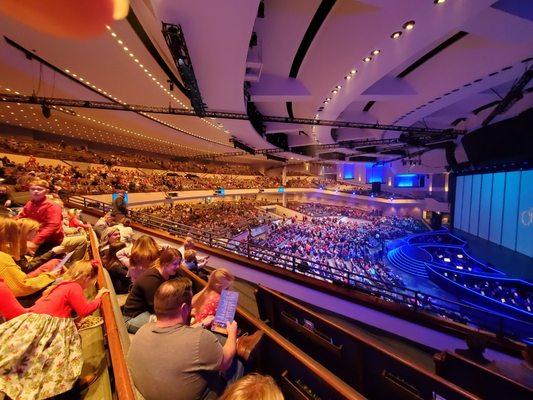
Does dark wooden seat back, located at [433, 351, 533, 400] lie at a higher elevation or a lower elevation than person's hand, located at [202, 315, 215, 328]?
lower

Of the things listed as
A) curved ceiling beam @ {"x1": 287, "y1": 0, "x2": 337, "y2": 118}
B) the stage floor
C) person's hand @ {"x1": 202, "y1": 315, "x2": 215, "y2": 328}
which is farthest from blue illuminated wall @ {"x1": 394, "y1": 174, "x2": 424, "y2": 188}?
person's hand @ {"x1": 202, "y1": 315, "x2": 215, "y2": 328}

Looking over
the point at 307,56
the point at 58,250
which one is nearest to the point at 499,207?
the point at 307,56

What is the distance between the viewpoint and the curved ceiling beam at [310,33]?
4557 mm

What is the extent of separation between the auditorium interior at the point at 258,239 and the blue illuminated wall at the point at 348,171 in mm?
17313

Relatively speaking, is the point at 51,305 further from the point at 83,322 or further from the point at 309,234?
the point at 309,234

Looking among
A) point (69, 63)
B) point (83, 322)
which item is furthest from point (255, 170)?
point (83, 322)

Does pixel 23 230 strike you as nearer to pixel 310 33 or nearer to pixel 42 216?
pixel 42 216

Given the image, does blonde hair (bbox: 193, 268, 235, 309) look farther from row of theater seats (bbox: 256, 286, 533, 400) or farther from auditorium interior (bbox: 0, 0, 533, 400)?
row of theater seats (bbox: 256, 286, 533, 400)

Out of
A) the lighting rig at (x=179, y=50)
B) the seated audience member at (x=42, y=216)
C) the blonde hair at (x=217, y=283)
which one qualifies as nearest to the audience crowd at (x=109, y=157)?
the lighting rig at (x=179, y=50)

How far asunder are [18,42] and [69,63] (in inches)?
44.8

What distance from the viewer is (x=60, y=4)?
4469mm

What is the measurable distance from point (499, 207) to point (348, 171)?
77.1 ft

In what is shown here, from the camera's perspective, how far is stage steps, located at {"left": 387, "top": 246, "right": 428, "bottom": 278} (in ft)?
39.9

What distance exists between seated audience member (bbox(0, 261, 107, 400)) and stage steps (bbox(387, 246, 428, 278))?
45.5ft
